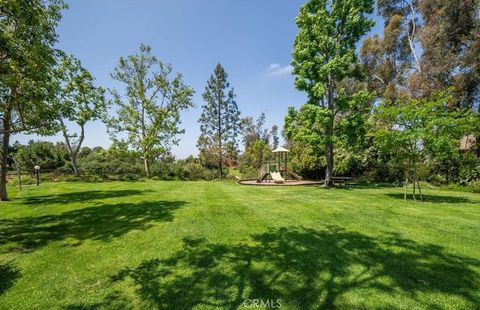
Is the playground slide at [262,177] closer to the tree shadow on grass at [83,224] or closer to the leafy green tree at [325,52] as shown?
the leafy green tree at [325,52]

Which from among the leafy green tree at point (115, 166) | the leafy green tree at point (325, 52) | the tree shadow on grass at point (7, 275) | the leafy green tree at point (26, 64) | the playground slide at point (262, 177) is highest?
the leafy green tree at point (325, 52)

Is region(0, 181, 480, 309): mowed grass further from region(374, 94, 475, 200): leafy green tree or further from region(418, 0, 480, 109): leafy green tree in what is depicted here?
region(418, 0, 480, 109): leafy green tree

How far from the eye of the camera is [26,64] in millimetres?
7445

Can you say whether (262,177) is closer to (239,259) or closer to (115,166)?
(115,166)

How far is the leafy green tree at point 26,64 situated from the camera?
6238mm

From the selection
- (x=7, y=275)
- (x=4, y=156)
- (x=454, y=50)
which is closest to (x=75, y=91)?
(x=4, y=156)

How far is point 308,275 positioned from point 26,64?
9640 millimetres

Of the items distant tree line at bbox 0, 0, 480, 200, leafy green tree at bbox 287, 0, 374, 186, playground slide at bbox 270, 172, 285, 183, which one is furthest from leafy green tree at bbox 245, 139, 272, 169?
leafy green tree at bbox 287, 0, 374, 186

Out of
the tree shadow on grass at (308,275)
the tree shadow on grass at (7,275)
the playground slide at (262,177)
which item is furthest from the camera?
the playground slide at (262,177)

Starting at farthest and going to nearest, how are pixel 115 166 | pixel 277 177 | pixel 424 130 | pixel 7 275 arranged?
1. pixel 115 166
2. pixel 277 177
3. pixel 424 130
4. pixel 7 275

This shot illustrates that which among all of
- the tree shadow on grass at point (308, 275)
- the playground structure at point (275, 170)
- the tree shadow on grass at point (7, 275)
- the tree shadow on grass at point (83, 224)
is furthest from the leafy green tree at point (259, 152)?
the tree shadow on grass at point (7, 275)

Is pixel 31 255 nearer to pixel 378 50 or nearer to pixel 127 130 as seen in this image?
pixel 127 130

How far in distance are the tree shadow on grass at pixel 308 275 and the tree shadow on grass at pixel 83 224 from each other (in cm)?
223

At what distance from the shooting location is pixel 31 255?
183 inches
